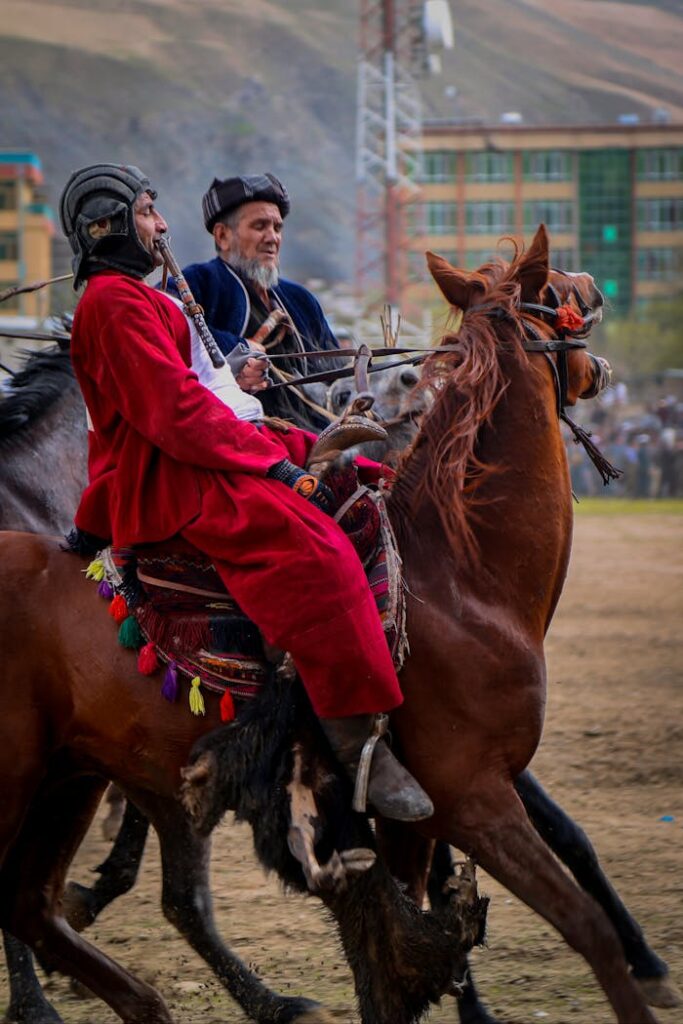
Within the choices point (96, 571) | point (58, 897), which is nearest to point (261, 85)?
point (58, 897)

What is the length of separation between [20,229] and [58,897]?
52.1m

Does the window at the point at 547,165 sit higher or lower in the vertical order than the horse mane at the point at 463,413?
higher

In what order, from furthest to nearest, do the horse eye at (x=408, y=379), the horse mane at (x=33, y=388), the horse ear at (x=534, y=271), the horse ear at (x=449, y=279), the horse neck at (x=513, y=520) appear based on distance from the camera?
the horse mane at (x=33, y=388) < the horse eye at (x=408, y=379) < the horse ear at (x=449, y=279) < the horse ear at (x=534, y=271) < the horse neck at (x=513, y=520)

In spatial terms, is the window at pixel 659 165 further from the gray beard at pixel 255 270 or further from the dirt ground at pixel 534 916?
the gray beard at pixel 255 270

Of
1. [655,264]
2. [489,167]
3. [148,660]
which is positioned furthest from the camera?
[655,264]

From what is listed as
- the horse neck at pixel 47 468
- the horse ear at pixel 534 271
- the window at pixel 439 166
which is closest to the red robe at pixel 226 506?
the horse ear at pixel 534 271

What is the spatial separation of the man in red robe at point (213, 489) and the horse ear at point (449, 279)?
0.80 metres

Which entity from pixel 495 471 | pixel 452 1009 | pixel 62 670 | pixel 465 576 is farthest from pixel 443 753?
pixel 452 1009

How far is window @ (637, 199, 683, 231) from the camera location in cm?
7044

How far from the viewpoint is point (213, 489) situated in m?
3.95

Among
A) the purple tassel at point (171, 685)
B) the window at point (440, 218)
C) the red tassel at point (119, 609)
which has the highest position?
the window at point (440, 218)

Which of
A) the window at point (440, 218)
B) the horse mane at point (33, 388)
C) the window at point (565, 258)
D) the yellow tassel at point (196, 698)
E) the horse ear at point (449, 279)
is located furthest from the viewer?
the window at point (565, 258)

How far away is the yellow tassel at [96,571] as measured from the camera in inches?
165

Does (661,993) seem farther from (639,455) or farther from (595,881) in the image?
(639,455)
